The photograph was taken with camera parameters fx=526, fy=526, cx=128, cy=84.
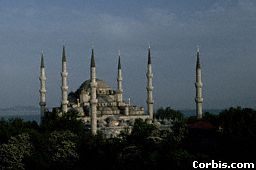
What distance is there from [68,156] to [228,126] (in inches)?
447

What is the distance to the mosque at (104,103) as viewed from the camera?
49250 mm

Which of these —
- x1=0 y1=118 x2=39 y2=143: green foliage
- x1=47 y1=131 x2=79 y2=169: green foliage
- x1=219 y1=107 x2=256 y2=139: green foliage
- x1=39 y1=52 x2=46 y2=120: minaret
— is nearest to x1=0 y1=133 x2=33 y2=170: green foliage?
x1=47 y1=131 x2=79 y2=169: green foliage

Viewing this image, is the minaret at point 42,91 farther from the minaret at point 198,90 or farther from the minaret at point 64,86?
the minaret at point 198,90

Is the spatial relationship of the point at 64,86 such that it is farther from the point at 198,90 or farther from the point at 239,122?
the point at 239,122

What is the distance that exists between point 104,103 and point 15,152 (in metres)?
21.7

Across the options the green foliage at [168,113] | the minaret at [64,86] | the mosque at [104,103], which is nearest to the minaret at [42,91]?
the mosque at [104,103]

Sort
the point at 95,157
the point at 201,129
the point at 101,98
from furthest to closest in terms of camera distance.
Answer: the point at 101,98, the point at 201,129, the point at 95,157

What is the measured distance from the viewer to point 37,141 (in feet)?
124

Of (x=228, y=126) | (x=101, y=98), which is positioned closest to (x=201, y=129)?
(x=228, y=126)

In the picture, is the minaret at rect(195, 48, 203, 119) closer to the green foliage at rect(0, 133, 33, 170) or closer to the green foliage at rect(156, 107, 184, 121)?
the green foliage at rect(0, 133, 33, 170)

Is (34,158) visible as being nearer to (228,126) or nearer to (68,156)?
(68,156)

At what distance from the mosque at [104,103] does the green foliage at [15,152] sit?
33.8ft

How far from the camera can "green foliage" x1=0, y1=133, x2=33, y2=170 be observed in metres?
36.2

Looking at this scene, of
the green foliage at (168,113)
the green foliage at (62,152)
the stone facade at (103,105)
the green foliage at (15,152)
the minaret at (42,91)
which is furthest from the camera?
the green foliage at (168,113)
